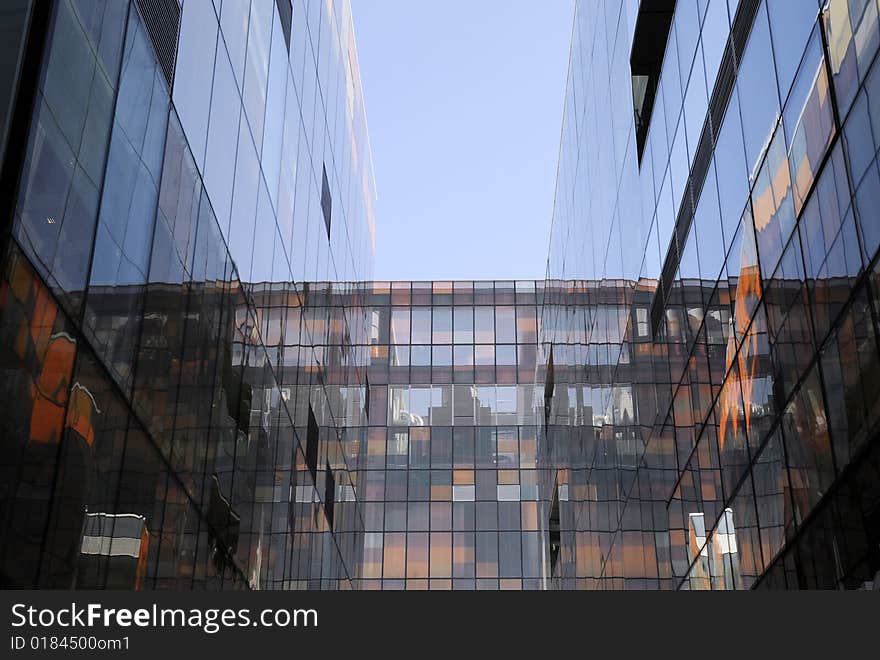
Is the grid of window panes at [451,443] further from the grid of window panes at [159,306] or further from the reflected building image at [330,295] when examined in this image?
the grid of window panes at [159,306]

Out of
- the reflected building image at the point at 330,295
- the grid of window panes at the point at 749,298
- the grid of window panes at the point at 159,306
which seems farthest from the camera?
the grid of window panes at the point at 749,298

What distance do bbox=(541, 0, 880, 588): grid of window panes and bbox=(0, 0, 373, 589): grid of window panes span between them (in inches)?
397

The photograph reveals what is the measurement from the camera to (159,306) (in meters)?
19.0

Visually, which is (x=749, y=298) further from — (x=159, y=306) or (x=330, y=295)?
(x=330, y=295)

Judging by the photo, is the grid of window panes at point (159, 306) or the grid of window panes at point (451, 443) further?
the grid of window panes at point (451, 443)

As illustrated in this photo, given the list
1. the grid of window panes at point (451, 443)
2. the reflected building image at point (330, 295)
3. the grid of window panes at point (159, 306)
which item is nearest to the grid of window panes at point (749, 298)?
the reflected building image at point (330, 295)

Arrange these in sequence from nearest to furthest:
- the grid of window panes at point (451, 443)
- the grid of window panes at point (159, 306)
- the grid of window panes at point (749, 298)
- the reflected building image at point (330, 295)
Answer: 1. the grid of window panes at point (159, 306)
2. the reflected building image at point (330, 295)
3. the grid of window panes at point (749, 298)
4. the grid of window panes at point (451, 443)

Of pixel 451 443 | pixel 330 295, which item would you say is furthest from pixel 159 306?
pixel 451 443

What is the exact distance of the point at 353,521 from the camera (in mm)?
48156

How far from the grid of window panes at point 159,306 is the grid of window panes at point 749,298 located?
10.1 m

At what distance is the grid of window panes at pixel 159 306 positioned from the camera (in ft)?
45.3

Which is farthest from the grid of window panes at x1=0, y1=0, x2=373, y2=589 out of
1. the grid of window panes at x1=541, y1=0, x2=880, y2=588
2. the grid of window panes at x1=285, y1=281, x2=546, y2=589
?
the grid of window panes at x1=285, y1=281, x2=546, y2=589

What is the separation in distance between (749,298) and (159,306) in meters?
10.9

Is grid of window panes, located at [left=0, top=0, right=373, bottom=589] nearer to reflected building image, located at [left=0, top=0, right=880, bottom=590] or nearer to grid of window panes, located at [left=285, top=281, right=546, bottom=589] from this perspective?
reflected building image, located at [left=0, top=0, right=880, bottom=590]
